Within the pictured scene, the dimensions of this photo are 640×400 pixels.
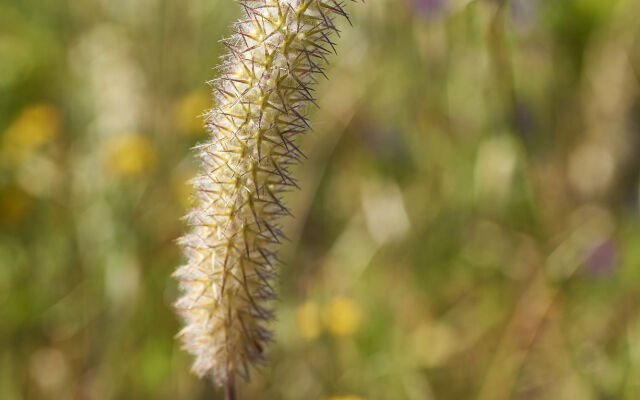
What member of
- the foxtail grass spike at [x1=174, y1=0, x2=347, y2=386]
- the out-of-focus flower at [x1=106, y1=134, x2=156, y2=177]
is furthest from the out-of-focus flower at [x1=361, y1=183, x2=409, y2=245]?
the foxtail grass spike at [x1=174, y1=0, x2=347, y2=386]

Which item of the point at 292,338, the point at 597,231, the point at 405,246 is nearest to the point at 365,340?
the point at 292,338

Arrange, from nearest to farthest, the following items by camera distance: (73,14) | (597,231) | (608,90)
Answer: (597,231), (608,90), (73,14)

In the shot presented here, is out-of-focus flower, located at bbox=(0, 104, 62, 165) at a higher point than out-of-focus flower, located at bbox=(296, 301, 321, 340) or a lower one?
higher

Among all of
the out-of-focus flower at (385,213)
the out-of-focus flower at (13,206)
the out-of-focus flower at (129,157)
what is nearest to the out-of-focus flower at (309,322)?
the out-of-focus flower at (385,213)

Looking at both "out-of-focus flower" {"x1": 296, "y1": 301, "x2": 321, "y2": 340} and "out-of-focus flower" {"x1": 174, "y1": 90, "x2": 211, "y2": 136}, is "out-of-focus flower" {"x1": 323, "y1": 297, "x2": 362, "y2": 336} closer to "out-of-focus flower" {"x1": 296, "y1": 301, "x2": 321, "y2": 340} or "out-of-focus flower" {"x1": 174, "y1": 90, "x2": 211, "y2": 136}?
"out-of-focus flower" {"x1": 296, "y1": 301, "x2": 321, "y2": 340}

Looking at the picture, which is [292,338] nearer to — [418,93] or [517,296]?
[517,296]

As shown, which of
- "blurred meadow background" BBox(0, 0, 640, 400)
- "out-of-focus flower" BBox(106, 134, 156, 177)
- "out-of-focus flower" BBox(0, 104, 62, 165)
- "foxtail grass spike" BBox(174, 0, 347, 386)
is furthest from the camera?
"out-of-focus flower" BBox(0, 104, 62, 165)

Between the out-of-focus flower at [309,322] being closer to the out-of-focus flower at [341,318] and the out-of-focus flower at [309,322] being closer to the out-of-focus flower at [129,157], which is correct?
the out-of-focus flower at [341,318]
